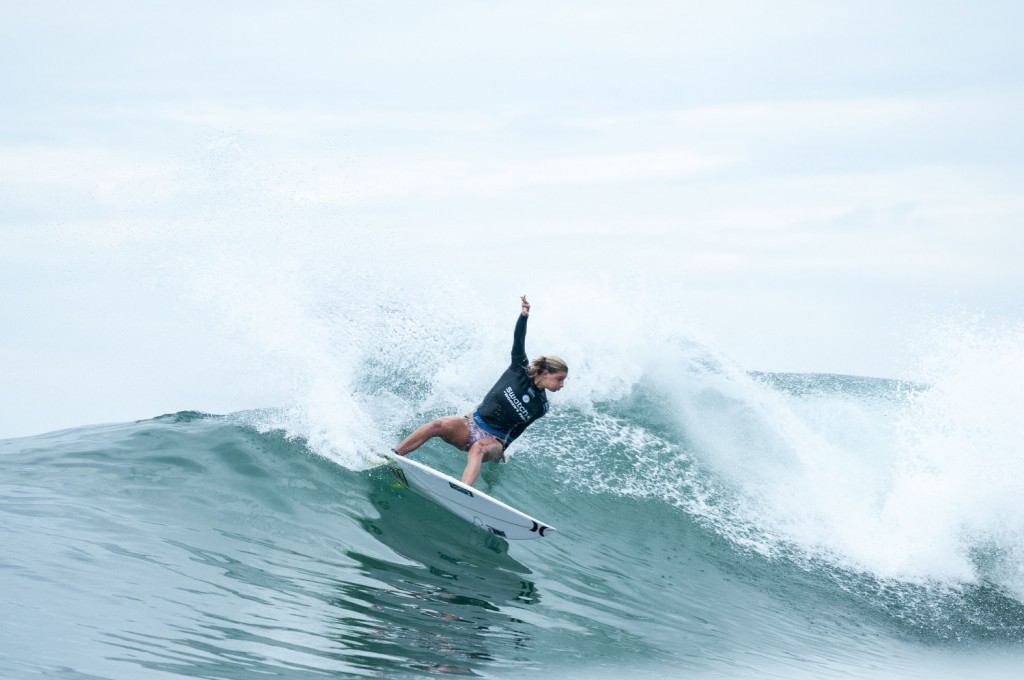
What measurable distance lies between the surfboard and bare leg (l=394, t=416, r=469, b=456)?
269 mm

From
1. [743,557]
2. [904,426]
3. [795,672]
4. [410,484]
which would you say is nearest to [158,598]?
[410,484]

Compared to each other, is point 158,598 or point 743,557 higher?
Result: point 743,557

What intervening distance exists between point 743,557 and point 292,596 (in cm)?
519

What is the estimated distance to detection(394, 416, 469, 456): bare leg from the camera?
342 inches

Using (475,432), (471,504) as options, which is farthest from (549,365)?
(471,504)

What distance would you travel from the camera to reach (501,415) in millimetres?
8703

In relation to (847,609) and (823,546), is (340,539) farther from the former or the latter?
(823,546)

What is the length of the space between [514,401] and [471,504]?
118 centimetres

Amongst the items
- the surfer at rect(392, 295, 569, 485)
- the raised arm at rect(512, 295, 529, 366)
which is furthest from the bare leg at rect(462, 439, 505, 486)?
the raised arm at rect(512, 295, 529, 366)

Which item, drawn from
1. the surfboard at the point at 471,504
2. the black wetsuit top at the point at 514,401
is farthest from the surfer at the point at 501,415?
the surfboard at the point at 471,504

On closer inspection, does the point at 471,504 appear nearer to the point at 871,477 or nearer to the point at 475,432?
the point at 475,432

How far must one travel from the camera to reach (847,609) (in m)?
8.64

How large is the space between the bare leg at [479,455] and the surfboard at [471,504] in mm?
217

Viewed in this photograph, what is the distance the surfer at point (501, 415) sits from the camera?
8.48 m
